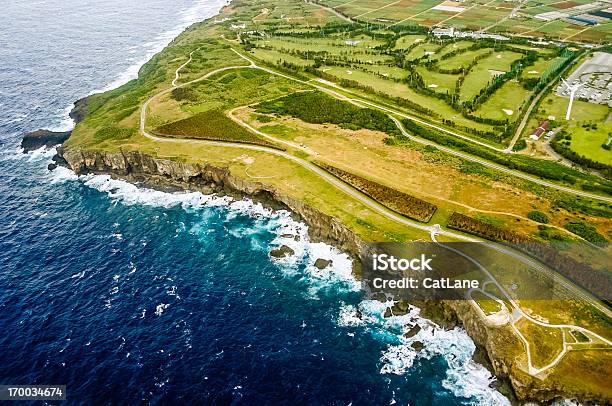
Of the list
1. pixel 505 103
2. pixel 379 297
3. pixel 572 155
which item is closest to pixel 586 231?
pixel 572 155

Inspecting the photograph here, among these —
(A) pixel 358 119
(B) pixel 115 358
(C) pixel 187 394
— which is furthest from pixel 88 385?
(A) pixel 358 119

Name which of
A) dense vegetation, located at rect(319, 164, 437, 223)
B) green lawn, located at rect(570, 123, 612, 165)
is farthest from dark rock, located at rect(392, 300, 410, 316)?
green lawn, located at rect(570, 123, 612, 165)

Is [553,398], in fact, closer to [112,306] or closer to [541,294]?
[541,294]

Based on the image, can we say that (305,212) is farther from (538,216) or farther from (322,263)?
(538,216)

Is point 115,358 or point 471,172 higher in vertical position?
point 471,172

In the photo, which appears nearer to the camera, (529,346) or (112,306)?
(529,346)

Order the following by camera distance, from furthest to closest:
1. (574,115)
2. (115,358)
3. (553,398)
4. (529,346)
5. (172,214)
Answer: (574,115), (172,214), (115,358), (529,346), (553,398)

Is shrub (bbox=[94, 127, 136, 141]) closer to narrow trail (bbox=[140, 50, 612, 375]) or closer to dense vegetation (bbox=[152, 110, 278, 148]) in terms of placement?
narrow trail (bbox=[140, 50, 612, 375])
